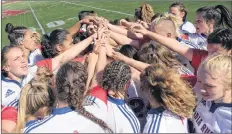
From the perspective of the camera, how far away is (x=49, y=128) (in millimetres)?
2945

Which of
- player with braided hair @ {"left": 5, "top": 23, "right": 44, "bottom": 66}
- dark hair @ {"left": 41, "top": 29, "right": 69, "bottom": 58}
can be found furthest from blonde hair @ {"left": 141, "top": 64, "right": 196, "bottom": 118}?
player with braided hair @ {"left": 5, "top": 23, "right": 44, "bottom": 66}

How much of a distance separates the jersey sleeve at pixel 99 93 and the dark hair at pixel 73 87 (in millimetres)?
190

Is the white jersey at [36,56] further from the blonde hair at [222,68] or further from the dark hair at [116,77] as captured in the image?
the blonde hair at [222,68]

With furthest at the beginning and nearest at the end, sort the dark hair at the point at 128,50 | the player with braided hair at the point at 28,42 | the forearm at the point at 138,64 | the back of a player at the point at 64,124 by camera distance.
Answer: the player with braided hair at the point at 28,42
the dark hair at the point at 128,50
the forearm at the point at 138,64
the back of a player at the point at 64,124

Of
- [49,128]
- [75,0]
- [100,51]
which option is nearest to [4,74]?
[100,51]

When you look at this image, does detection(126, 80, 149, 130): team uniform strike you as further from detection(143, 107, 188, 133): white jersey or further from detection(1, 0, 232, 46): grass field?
detection(1, 0, 232, 46): grass field

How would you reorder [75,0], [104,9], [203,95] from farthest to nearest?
[75,0] → [104,9] → [203,95]

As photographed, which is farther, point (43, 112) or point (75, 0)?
point (75, 0)

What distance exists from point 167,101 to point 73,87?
0.77 m

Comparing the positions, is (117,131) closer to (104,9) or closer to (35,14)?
(104,9)

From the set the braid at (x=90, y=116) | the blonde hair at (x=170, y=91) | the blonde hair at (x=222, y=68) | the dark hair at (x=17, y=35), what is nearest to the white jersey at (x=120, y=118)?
the braid at (x=90, y=116)

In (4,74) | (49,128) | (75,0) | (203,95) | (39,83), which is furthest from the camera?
(75,0)

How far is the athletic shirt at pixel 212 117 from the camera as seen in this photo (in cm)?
301

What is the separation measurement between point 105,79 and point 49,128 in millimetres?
747
